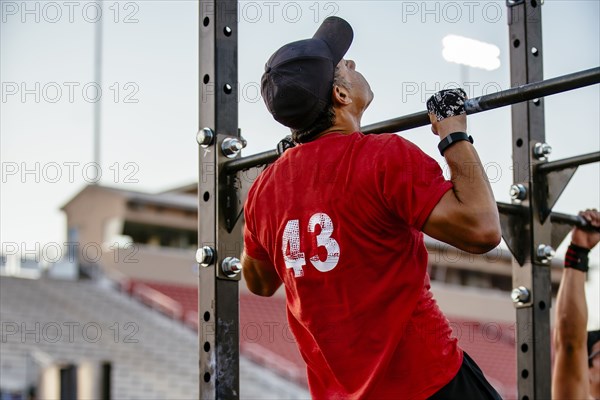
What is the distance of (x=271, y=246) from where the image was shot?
204 cm

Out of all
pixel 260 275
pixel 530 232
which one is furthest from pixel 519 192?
pixel 260 275

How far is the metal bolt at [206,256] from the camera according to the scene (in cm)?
259

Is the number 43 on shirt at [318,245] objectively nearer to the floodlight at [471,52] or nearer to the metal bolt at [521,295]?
the metal bolt at [521,295]

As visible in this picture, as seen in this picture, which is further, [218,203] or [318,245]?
[218,203]

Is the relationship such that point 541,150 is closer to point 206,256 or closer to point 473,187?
point 206,256

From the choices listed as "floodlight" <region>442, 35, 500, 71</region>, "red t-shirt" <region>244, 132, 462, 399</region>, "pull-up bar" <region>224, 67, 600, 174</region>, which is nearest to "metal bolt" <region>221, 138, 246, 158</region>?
"pull-up bar" <region>224, 67, 600, 174</region>

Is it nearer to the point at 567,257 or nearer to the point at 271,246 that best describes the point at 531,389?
the point at 567,257

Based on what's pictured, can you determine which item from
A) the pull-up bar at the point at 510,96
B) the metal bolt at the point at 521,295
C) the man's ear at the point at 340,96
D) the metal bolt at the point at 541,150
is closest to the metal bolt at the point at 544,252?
the metal bolt at the point at 521,295

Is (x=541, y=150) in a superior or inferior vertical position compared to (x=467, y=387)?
superior

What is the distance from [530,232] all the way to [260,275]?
3.37ft

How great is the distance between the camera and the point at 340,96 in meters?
2.00

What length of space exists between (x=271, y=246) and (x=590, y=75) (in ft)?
2.40

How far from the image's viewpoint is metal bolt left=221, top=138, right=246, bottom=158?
2619 millimetres

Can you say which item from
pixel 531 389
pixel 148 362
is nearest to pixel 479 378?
pixel 531 389
